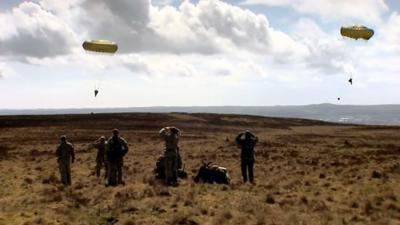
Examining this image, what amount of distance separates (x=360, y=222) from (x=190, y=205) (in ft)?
16.1

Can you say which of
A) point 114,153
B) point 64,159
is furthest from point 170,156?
point 64,159

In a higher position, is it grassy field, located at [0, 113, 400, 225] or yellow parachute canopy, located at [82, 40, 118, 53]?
yellow parachute canopy, located at [82, 40, 118, 53]

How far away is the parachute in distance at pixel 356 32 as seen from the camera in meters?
38.8

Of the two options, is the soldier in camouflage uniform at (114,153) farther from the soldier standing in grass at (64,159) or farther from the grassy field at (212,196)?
the soldier standing in grass at (64,159)

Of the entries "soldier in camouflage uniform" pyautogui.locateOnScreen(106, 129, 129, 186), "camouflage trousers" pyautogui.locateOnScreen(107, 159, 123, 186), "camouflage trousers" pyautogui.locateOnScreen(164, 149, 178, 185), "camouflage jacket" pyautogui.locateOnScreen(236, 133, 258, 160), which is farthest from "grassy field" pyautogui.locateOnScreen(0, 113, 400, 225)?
"camouflage jacket" pyautogui.locateOnScreen(236, 133, 258, 160)

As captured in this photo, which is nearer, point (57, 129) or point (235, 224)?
point (235, 224)

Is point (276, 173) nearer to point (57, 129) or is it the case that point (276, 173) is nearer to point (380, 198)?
point (380, 198)

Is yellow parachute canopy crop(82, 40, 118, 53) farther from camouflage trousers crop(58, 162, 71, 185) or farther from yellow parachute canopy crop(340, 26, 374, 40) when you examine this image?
camouflage trousers crop(58, 162, 71, 185)

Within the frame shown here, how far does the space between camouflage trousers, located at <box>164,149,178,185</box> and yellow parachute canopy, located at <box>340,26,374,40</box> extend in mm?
23494

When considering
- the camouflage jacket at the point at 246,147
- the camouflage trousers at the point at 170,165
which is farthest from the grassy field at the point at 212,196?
the camouflage jacket at the point at 246,147

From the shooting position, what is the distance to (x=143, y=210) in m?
14.4

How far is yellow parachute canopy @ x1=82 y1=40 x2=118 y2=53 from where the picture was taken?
38869 millimetres

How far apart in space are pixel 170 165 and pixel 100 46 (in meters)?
21.9

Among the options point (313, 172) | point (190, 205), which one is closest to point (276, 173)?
point (313, 172)
